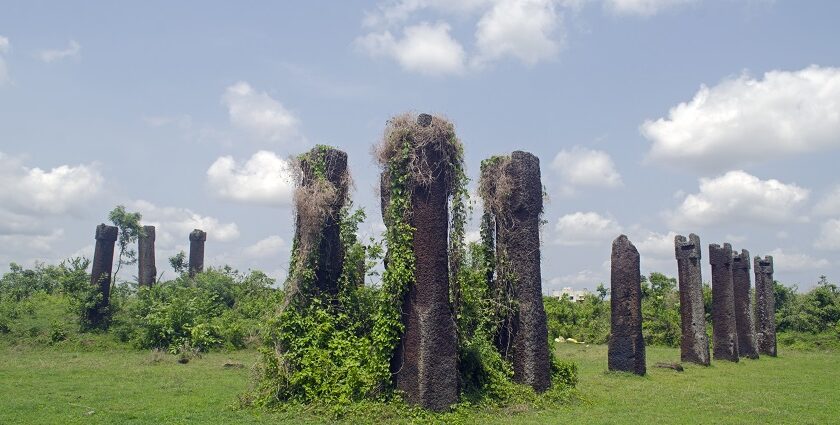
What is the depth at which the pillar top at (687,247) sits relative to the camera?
21656 mm

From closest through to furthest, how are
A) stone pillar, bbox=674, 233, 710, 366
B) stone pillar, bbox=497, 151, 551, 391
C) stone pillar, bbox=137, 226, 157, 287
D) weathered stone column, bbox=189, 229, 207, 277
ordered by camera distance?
stone pillar, bbox=497, 151, 551, 391 → stone pillar, bbox=674, 233, 710, 366 → stone pillar, bbox=137, 226, 157, 287 → weathered stone column, bbox=189, 229, 207, 277

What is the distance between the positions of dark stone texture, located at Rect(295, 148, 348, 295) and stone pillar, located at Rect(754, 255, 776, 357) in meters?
20.8

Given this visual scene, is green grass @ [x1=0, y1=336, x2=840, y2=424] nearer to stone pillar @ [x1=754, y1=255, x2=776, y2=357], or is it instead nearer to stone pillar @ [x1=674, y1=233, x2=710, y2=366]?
stone pillar @ [x1=674, y1=233, x2=710, y2=366]

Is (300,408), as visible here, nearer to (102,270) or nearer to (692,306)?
(692,306)

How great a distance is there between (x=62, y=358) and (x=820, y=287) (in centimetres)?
3356

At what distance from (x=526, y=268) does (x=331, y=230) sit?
3.93 meters

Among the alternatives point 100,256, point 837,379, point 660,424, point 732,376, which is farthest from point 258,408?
point 100,256

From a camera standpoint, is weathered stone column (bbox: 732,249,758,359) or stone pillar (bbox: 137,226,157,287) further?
stone pillar (bbox: 137,226,157,287)

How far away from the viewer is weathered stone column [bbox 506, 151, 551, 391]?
1366 centimetres

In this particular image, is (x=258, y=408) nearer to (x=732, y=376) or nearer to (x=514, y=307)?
(x=514, y=307)

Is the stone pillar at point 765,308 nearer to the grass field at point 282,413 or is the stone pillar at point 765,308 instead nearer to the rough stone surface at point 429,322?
the grass field at point 282,413

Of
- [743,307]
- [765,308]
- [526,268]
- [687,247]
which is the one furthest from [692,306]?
[526,268]

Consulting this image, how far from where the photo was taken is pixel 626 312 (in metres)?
18.0

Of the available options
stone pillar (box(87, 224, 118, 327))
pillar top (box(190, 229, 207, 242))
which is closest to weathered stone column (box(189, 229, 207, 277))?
pillar top (box(190, 229, 207, 242))
